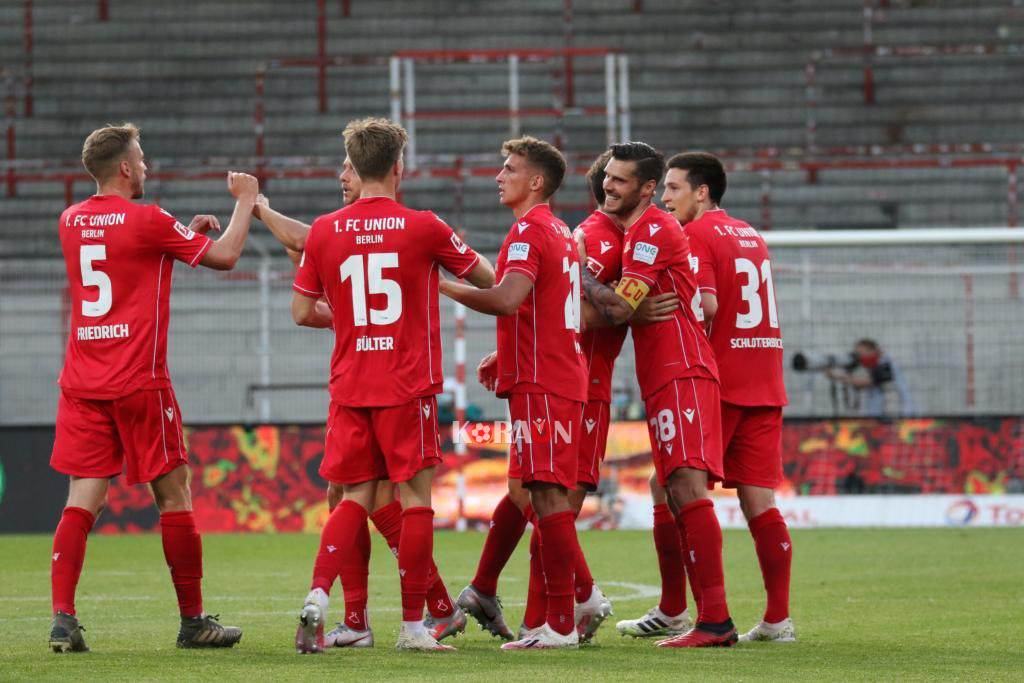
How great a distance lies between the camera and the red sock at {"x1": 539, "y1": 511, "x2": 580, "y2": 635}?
6.72m

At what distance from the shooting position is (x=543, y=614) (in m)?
7.02

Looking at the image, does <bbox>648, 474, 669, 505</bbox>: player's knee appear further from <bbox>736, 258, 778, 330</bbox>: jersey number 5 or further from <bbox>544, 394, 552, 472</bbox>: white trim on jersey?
<bbox>544, 394, 552, 472</bbox>: white trim on jersey

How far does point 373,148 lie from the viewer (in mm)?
6617

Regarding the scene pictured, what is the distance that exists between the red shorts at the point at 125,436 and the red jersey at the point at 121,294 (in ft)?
0.17

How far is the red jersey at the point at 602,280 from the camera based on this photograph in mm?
7344

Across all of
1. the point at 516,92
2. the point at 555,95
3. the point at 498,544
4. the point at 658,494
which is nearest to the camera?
the point at 498,544

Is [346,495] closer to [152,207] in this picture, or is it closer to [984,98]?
[152,207]

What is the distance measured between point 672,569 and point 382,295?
6.83 feet

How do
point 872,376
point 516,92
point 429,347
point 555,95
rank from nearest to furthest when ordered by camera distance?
point 429,347
point 872,376
point 555,95
point 516,92

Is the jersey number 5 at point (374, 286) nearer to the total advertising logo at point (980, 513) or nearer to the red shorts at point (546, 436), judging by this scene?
the red shorts at point (546, 436)

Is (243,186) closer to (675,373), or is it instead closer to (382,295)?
(382,295)

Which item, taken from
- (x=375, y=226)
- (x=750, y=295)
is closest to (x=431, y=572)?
(x=375, y=226)

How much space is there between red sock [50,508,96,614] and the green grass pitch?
0.97 feet

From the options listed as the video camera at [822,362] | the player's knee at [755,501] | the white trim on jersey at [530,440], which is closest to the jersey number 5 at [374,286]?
the white trim on jersey at [530,440]
